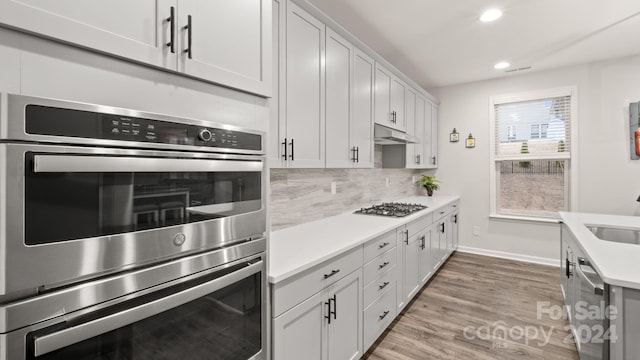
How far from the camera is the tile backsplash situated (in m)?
2.30

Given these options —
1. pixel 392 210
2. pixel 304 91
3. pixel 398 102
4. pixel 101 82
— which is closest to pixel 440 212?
pixel 392 210

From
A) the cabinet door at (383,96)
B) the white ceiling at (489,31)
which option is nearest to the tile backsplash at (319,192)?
the cabinet door at (383,96)

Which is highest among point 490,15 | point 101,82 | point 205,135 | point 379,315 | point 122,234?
point 490,15

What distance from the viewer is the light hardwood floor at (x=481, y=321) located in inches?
87.3

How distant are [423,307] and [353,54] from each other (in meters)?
2.46

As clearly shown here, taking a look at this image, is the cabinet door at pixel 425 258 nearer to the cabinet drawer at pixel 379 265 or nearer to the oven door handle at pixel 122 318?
the cabinet drawer at pixel 379 265

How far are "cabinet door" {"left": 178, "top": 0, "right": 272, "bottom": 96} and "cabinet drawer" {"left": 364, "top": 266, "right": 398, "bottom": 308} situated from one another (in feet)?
4.98

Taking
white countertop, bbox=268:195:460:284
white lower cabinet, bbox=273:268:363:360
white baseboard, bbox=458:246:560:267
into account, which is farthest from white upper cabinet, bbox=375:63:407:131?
white baseboard, bbox=458:246:560:267

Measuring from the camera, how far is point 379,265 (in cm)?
221

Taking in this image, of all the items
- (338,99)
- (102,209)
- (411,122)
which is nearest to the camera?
(102,209)

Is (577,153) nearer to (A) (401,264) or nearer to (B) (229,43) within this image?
(A) (401,264)

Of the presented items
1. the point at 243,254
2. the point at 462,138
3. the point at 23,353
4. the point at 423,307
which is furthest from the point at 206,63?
the point at 462,138

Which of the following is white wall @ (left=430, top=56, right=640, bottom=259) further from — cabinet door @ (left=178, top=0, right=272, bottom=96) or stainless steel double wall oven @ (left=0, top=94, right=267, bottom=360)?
stainless steel double wall oven @ (left=0, top=94, right=267, bottom=360)

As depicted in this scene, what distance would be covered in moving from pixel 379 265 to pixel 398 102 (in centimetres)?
202
